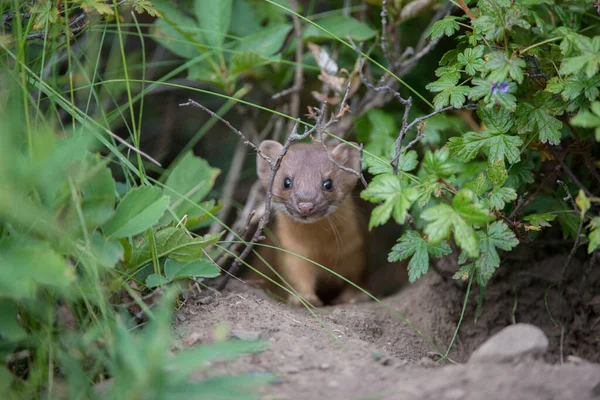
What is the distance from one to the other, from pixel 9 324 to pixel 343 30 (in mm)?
3455

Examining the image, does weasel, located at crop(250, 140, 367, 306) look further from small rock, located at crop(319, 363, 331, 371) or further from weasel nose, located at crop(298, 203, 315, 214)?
small rock, located at crop(319, 363, 331, 371)

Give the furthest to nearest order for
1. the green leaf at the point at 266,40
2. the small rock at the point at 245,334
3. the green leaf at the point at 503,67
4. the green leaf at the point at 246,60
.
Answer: the green leaf at the point at 266,40 → the green leaf at the point at 246,60 → the green leaf at the point at 503,67 → the small rock at the point at 245,334

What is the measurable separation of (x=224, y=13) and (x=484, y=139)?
7.87ft

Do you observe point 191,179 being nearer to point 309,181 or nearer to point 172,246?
point 309,181

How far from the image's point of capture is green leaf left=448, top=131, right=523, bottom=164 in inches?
136

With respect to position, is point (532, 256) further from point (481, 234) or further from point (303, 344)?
point (303, 344)

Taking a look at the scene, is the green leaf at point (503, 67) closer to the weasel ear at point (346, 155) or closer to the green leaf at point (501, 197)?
the green leaf at point (501, 197)

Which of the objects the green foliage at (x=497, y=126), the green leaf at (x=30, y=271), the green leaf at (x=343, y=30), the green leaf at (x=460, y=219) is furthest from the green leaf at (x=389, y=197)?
the green leaf at (x=343, y=30)

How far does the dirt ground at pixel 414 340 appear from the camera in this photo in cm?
246

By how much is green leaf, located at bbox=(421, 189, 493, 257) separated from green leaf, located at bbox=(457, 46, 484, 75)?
32.1 inches

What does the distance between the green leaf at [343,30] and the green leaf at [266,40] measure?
8.8 inches

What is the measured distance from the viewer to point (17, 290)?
7.70 feet

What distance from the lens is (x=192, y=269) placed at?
10.8 ft

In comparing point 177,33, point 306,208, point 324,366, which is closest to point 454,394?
point 324,366
